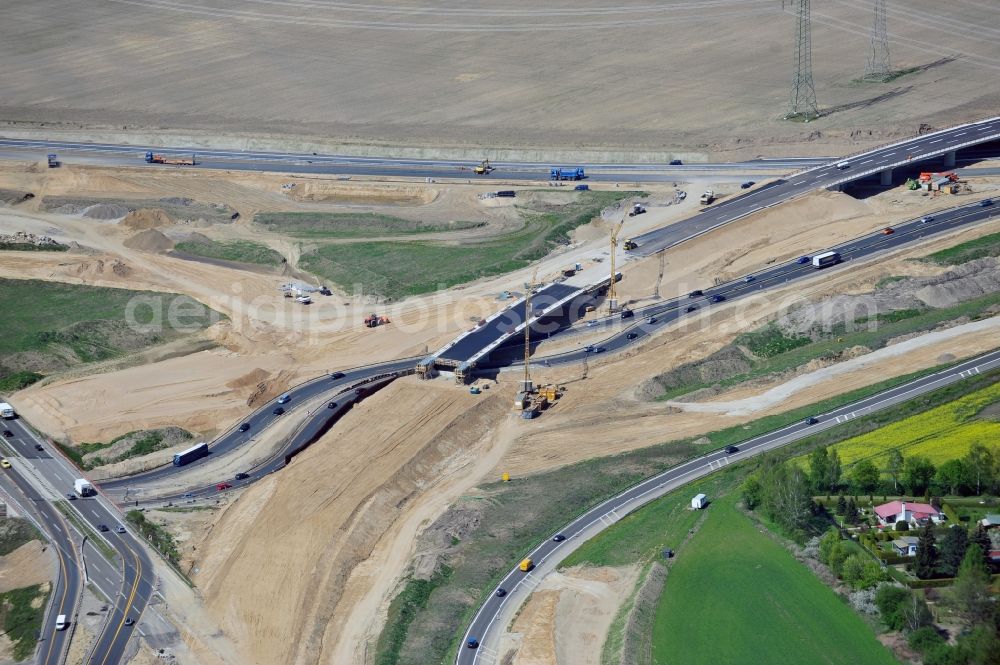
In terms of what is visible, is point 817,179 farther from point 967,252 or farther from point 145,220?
point 145,220

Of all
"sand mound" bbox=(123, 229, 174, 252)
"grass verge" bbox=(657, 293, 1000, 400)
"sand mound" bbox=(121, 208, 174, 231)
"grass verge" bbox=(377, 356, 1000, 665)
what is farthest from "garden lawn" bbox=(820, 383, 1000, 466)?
"sand mound" bbox=(121, 208, 174, 231)

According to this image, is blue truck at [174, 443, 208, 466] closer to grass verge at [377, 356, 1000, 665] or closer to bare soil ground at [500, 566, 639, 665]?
grass verge at [377, 356, 1000, 665]

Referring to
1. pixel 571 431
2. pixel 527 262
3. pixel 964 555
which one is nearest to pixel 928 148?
pixel 527 262

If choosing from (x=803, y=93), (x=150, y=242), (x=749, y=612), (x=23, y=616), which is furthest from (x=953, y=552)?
(x=803, y=93)

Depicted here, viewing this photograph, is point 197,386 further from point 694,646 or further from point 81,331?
point 694,646

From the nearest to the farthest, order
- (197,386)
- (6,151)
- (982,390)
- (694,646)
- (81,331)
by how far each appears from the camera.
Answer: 1. (694,646)
2. (982,390)
3. (197,386)
4. (81,331)
5. (6,151)
